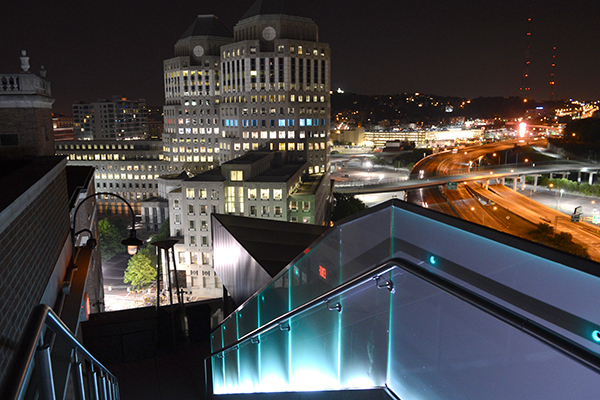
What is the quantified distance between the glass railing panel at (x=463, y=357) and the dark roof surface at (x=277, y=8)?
62693 millimetres

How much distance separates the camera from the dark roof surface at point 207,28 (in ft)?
257

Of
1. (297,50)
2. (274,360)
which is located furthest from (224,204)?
(274,360)

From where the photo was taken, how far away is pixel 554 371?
2.56m

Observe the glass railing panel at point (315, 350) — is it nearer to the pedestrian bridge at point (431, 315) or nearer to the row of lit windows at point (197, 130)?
the pedestrian bridge at point (431, 315)

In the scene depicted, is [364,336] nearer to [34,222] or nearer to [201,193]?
[34,222]

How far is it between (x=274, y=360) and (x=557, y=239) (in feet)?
107

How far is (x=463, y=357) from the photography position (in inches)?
132

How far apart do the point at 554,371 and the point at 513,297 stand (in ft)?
1.52

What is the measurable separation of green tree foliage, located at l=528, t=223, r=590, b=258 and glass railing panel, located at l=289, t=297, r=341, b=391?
31525 millimetres

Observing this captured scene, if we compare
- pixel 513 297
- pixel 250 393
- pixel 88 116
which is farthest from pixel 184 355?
pixel 88 116

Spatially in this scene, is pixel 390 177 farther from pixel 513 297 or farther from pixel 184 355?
pixel 513 297

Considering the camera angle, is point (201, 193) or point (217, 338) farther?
point (201, 193)

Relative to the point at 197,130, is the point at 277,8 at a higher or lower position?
higher

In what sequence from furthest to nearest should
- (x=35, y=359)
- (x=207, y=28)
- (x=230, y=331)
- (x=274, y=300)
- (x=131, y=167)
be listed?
(x=131, y=167)
(x=207, y=28)
(x=230, y=331)
(x=274, y=300)
(x=35, y=359)
